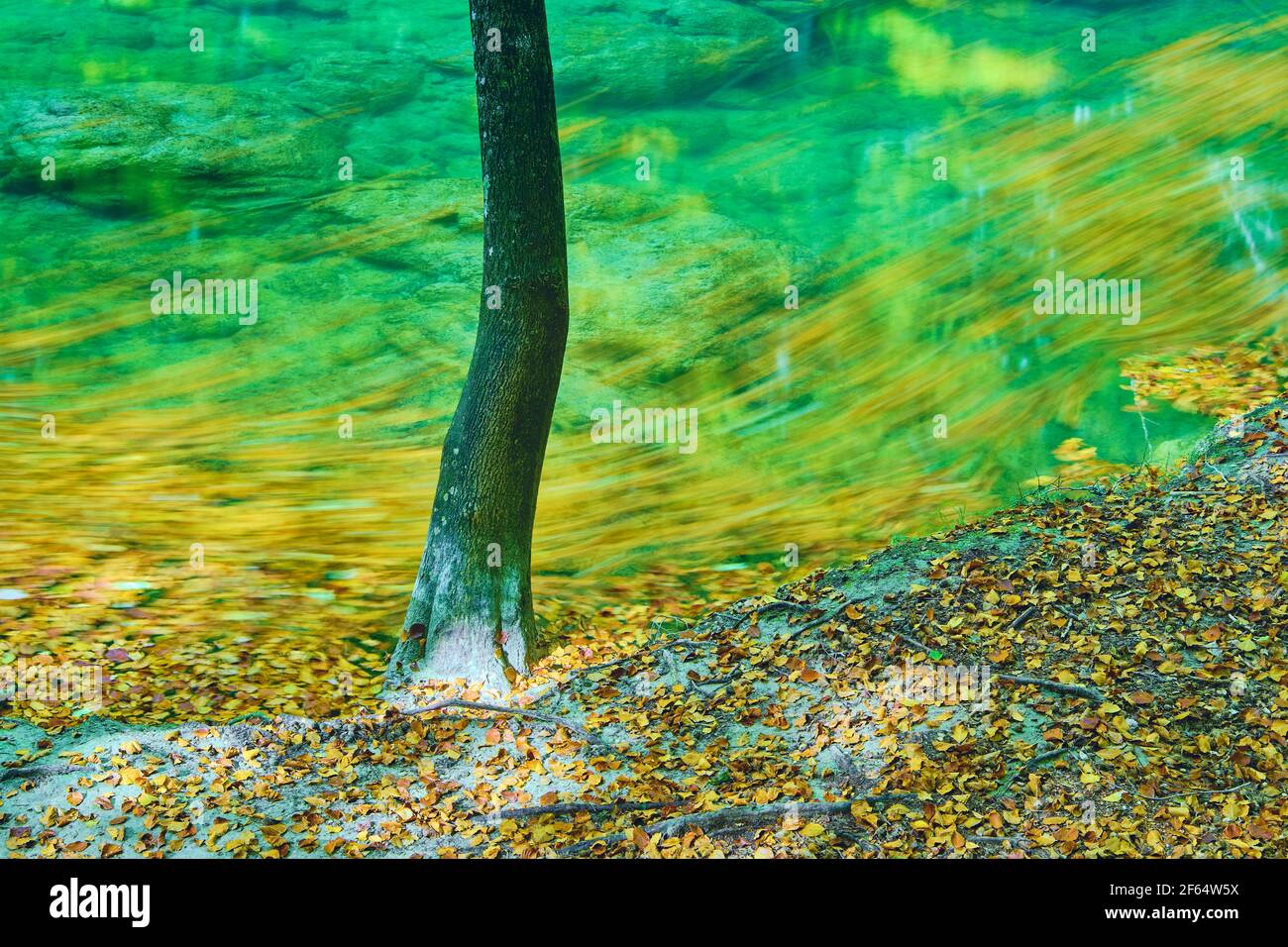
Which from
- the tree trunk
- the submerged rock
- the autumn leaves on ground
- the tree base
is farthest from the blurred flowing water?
the autumn leaves on ground

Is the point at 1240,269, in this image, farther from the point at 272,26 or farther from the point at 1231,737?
the point at 272,26

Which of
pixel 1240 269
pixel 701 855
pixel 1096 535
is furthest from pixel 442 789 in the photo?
pixel 1240 269

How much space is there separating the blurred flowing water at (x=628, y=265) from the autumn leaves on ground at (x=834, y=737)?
5.08 feet

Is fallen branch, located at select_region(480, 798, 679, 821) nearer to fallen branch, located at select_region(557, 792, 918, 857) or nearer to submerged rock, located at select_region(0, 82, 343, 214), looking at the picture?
fallen branch, located at select_region(557, 792, 918, 857)

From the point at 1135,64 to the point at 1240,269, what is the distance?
3.77 meters

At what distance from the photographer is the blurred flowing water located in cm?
866

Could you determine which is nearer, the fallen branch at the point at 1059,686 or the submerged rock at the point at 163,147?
the fallen branch at the point at 1059,686

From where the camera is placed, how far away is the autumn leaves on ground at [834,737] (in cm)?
471

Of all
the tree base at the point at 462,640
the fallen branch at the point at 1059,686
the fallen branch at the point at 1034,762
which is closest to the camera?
the fallen branch at the point at 1034,762

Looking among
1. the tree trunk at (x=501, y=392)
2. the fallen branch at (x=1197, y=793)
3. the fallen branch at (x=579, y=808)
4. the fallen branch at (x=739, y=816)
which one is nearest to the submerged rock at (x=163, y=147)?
the tree trunk at (x=501, y=392)

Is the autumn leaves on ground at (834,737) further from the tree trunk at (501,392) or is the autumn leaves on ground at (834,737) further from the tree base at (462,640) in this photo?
the tree trunk at (501,392)

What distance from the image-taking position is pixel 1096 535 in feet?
21.2

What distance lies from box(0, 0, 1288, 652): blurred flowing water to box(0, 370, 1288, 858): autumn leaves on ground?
1.55 m

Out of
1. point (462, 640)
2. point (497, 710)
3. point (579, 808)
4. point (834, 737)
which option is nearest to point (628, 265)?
point (462, 640)
